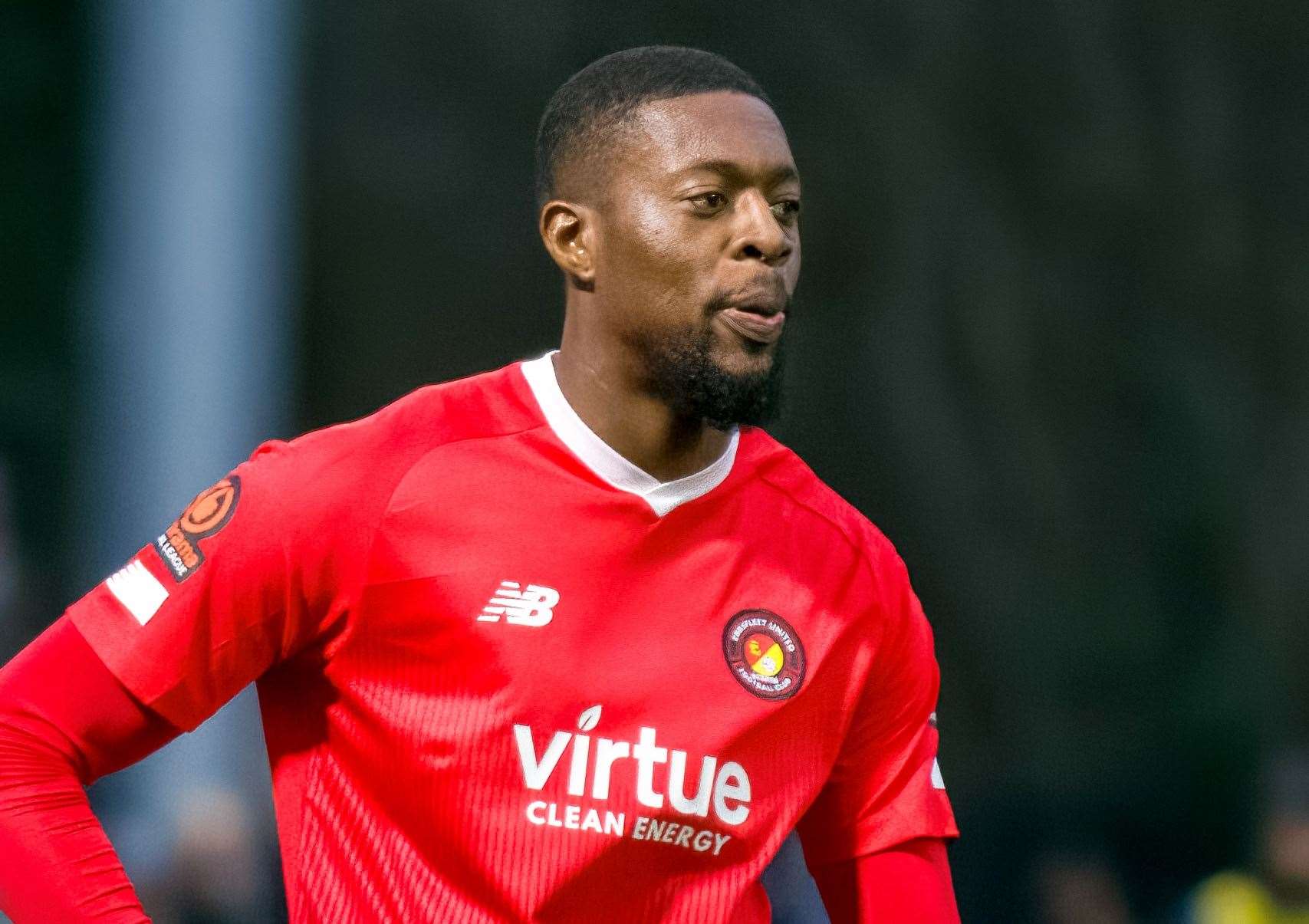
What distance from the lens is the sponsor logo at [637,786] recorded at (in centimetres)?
238

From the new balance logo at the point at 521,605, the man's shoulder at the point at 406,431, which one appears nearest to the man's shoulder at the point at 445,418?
the man's shoulder at the point at 406,431

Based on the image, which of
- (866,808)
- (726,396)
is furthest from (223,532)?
(866,808)

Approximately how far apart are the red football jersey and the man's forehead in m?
0.37

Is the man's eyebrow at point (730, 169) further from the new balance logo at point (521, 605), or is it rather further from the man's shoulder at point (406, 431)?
the new balance logo at point (521, 605)

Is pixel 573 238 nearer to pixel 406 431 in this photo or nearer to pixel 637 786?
pixel 406 431

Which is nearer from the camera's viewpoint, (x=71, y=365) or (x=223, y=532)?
(x=223, y=532)

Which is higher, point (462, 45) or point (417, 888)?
point (462, 45)

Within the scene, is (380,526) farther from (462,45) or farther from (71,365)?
(462,45)

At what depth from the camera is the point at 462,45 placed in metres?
6.63

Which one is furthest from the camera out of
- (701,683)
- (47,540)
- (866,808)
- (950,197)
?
(950,197)

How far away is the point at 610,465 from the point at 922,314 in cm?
455

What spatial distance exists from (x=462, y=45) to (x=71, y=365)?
5.89 feet

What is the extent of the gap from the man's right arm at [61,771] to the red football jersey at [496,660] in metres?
0.04

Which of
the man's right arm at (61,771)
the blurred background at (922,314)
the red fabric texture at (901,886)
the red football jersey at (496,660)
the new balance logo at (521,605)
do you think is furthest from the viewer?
the blurred background at (922,314)
